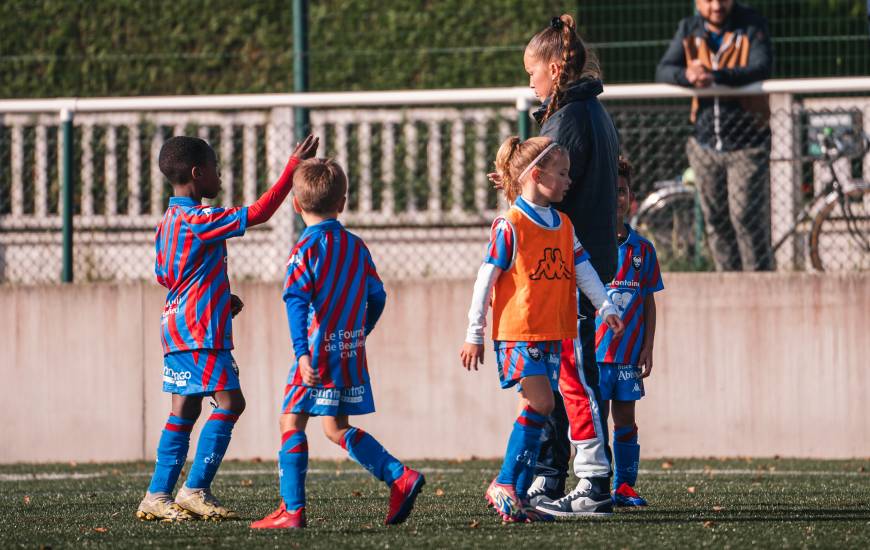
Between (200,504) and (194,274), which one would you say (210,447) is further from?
(194,274)

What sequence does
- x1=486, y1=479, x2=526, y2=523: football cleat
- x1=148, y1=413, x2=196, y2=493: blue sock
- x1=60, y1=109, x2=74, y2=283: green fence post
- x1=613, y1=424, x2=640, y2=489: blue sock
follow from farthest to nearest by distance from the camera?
1. x1=60, y1=109, x2=74, y2=283: green fence post
2. x1=613, y1=424, x2=640, y2=489: blue sock
3. x1=148, y1=413, x2=196, y2=493: blue sock
4. x1=486, y1=479, x2=526, y2=523: football cleat

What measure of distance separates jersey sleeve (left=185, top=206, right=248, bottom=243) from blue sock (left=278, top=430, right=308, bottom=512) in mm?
878

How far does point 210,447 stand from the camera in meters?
5.77

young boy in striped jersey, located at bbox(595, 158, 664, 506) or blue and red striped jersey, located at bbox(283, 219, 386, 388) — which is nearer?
blue and red striped jersey, located at bbox(283, 219, 386, 388)

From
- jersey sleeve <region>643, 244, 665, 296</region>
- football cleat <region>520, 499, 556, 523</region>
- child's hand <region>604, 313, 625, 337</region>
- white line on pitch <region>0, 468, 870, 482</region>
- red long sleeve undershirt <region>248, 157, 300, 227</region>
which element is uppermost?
red long sleeve undershirt <region>248, 157, 300, 227</region>

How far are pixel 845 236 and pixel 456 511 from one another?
3.98 m

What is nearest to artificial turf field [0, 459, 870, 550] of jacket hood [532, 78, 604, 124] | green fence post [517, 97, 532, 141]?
jacket hood [532, 78, 604, 124]

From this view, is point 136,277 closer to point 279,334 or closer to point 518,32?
point 279,334

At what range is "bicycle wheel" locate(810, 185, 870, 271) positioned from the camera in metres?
8.95

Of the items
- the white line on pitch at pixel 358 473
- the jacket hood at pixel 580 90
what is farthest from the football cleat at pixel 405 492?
the white line on pitch at pixel 358 473

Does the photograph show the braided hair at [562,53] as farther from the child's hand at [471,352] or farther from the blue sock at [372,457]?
the blue sock at [372,457]

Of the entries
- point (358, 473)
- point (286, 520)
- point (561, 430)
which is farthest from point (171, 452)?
point (358, 473)

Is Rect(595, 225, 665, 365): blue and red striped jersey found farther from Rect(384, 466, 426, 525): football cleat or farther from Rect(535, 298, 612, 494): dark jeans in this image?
Rect(384, 466, 426, 525): football cleat

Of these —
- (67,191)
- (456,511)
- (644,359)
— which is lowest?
(456,511)
